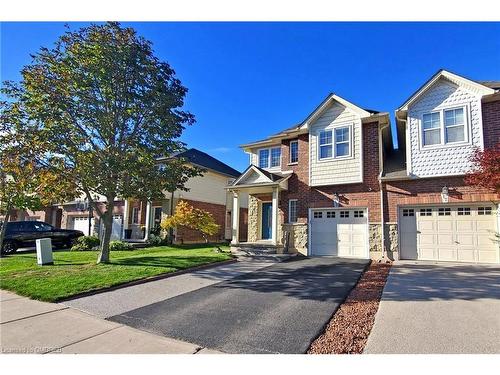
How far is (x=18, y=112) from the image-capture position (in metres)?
10.1

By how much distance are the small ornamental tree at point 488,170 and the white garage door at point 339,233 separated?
4.48 m

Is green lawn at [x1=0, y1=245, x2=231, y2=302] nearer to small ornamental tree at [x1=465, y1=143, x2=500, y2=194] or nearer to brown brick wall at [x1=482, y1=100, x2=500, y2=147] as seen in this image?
small ornamental tree at [x1=465, y1=143, x2=500, y2=194]

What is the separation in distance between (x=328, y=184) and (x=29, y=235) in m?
17.0

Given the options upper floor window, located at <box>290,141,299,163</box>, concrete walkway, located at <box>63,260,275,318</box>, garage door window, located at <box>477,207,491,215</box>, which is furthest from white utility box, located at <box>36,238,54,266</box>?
garage door window, located at <box>477,207,491,215</box>

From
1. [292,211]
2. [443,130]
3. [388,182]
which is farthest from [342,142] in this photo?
[292,211]

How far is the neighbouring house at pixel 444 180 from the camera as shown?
38.8 feet

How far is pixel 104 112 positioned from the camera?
10.9 meters

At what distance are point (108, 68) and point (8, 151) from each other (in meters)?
4.45

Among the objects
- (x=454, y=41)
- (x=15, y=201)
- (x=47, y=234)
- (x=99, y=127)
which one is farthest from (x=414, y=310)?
(x=47, y=234)

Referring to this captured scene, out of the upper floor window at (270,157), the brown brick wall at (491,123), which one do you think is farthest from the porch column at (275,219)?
the brown brick wall at (491,123)

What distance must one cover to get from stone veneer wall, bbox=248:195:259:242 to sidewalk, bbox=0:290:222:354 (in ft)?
37.2

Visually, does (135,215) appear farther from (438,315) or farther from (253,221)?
(438,315)

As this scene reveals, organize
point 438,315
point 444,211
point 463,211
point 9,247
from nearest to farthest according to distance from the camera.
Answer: point 438,315, point 463,211, point 444,211, point 9,247
